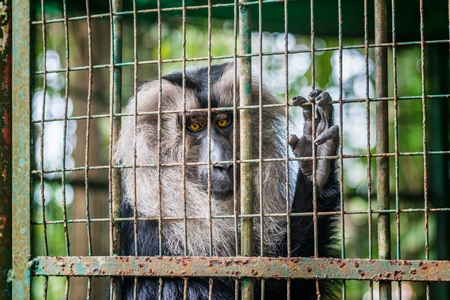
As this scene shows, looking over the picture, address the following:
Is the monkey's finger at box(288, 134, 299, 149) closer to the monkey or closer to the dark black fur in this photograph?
the monkey

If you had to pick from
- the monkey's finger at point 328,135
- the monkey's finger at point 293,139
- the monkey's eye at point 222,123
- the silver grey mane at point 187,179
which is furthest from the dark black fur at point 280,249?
the monkey's eye at point 222,123

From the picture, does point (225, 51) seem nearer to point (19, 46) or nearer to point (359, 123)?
point (359, 123)

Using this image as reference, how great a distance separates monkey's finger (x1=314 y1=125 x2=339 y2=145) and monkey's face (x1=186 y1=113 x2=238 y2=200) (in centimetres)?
54

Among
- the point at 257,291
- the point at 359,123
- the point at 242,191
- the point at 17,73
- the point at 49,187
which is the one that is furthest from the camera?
the point at 359,123

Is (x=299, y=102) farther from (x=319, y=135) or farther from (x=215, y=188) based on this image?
(x=215, y=188)

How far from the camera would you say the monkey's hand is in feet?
9.80

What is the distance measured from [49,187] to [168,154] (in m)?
2.98

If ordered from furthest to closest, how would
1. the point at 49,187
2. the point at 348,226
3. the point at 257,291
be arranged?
1. the point at 348,226
2. the point at 49,187
3. the point at 257,291

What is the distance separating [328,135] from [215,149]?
0.78 meters

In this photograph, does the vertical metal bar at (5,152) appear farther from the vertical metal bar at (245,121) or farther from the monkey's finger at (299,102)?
the monkey's finger at (299,102)

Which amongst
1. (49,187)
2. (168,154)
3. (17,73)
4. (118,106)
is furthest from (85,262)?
(49,187)

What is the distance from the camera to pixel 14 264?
2920 millimetres

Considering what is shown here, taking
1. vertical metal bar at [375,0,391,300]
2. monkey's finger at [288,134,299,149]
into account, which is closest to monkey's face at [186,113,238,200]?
monkey's finger at [288,134,299,149]

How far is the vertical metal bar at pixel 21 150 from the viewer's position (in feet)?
9.54
